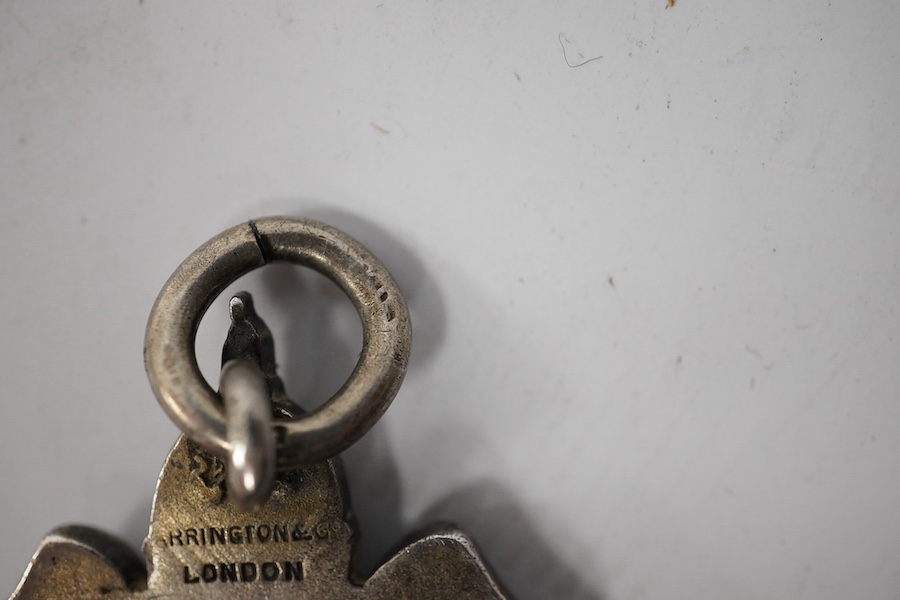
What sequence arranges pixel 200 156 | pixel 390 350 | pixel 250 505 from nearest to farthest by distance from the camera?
pixel 250 505 < pixel 390 350 < pixel 200 156

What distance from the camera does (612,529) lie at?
0.71 meters

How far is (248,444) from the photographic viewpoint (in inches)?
19.1

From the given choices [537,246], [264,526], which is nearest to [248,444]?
[264,526]

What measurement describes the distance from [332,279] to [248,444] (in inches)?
7.3

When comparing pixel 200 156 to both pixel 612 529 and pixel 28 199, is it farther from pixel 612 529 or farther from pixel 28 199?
pixel 612 529

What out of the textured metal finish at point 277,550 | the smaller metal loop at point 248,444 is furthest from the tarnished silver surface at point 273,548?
the smaller metal loop at point 248,444

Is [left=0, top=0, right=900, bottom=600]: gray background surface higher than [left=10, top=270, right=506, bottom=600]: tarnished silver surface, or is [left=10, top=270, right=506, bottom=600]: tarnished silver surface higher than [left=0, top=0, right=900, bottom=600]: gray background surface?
[left=0, top=0, right=900, bottom=600]: gray background surface

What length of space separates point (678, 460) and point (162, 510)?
0.51m

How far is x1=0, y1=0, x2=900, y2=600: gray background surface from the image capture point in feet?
2.21

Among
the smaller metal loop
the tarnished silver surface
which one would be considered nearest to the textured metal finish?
the tarnished silver surface

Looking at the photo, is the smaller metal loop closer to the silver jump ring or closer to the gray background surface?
the silver jump ring

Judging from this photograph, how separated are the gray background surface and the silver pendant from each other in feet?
0.25

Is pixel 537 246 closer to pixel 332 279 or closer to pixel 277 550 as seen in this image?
pixel 332 279

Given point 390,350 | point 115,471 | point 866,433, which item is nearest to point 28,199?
point 115,471
